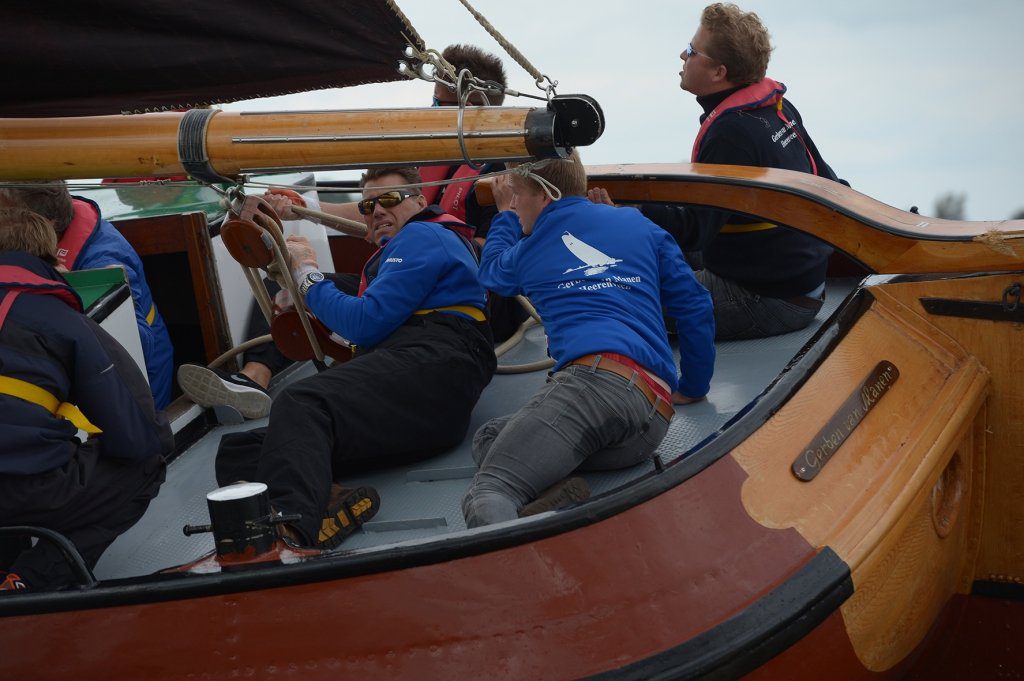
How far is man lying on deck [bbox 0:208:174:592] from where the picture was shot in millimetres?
2189

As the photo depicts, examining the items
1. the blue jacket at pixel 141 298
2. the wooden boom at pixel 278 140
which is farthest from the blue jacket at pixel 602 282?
the blue jacket at pixel 141 298

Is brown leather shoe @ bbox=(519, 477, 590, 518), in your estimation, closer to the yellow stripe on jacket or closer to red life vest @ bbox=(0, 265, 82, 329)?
the yellow stripe on jacket

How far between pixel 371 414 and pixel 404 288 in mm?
353

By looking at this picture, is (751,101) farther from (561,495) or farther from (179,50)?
(179,50)

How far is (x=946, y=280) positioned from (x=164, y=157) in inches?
63.4

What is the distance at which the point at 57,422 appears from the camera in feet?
7.35

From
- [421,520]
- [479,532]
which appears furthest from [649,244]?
[479,532]

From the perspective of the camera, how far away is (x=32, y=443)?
2.19m

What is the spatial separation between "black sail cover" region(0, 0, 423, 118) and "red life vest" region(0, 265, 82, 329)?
1.14 ft

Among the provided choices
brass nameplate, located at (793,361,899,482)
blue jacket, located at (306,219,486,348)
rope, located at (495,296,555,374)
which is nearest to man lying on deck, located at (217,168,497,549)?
blue jacket, located at (306,219,486,348)

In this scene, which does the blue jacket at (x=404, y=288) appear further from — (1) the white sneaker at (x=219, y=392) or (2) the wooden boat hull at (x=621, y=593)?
(2) the wooden boat hull at (x=621, y=593)

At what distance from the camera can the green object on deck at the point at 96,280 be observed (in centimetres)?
312

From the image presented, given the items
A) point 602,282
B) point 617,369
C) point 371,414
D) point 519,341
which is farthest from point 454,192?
point 617,369

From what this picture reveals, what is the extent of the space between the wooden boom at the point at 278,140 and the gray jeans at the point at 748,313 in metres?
1.35
